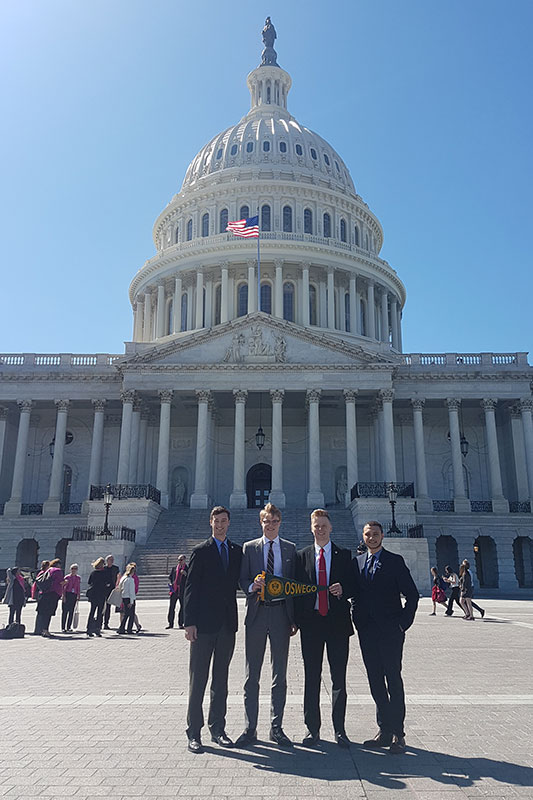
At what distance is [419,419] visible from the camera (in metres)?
50.1

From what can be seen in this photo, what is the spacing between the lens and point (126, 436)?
4731 centimetres

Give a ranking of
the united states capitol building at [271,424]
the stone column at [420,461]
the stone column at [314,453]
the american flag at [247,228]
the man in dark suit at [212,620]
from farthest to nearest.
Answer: the american flag at [247,228], the stone column at [420,461], the united states capitol building at [271,424], the stone column at [314,453], the man in dark suit at [212,620]

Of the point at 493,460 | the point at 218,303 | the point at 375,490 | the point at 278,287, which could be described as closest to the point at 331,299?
the point at 278,287

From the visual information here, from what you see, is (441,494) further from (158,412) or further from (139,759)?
(139,759)

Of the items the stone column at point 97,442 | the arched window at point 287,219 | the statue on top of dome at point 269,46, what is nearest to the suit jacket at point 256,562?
the stone column at point 97,442

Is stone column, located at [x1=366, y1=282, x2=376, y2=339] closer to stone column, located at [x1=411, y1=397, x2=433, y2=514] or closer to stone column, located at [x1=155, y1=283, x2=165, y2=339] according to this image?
stone column, located at [x1=411, y1=397, x2=433, y2=514]

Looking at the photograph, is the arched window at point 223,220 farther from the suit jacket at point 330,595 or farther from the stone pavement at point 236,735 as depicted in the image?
the suit jacket at point 330,595

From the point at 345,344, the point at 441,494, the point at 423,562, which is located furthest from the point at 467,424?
the point at 423,562

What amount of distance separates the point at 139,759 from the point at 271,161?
7331cm

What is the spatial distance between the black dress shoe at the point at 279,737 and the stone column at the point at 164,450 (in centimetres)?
3881

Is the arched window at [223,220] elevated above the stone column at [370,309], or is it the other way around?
the arched window at [223,220]

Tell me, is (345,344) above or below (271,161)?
below

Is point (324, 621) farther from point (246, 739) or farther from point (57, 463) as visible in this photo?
point (57, 463)

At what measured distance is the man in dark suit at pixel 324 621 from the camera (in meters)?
7.61
